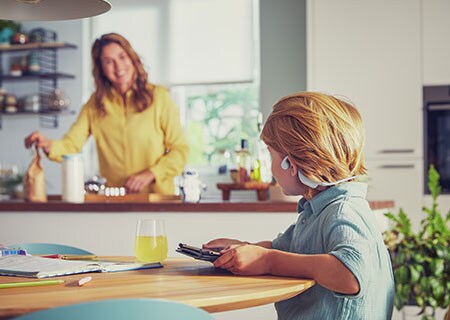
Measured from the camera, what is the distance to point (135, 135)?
144 inches

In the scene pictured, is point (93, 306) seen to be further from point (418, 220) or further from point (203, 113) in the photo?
point (203, 113)

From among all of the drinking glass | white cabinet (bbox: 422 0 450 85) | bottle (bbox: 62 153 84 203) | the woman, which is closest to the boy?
the drinking glass

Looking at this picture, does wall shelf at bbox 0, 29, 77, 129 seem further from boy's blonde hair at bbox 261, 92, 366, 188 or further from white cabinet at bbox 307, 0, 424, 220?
boy's blonde hair at bbox 261, 92, 366, 188

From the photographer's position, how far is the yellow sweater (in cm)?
356

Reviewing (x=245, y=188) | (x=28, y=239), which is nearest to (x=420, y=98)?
(x=245, y=188)

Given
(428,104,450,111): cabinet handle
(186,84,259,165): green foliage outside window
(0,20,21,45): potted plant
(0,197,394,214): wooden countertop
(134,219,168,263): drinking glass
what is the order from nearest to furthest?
1. (134,219,168,263): drinking glass
2. (0,197,394,214): wooden countertop
3. (428,104,450,111): cabinet handle
4. (186,84,259,165): green foliage outside window
5. (0,20,21,45): potted plant

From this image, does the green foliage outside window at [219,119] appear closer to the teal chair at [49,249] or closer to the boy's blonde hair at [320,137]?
the teal chair at [49,249]

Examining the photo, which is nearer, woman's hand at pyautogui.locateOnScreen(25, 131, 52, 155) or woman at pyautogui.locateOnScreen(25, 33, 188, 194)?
woman's hand at pyautogui.locateOnScreen(25, 131, 52, 155)

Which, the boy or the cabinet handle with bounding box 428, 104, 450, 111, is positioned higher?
the cabinet handle with bounding box 428, 104, 450, 111

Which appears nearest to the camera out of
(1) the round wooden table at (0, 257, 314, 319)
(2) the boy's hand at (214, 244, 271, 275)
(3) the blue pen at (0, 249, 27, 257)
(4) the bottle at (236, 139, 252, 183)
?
(1) the round wooden table at (0, 257, 314, 319)

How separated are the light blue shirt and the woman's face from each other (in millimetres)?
1944

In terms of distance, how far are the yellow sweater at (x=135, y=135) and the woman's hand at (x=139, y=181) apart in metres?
0.09

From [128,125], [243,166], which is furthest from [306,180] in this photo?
[128,125]

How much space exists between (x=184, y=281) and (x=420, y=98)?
10.3 feet
